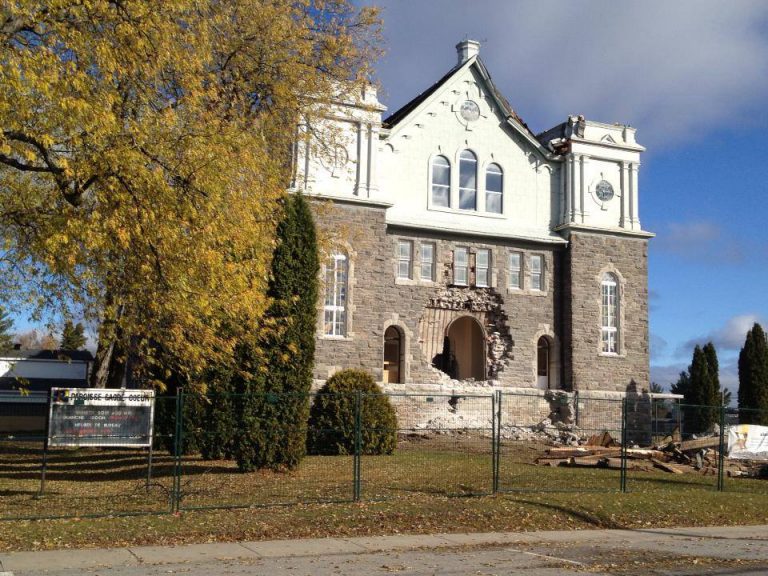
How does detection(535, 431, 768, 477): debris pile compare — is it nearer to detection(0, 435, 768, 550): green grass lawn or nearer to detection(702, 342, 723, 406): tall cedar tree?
detection(0, 435, 768, 550): green grass lawn

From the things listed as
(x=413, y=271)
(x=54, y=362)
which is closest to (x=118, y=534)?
(x=413, y=271)

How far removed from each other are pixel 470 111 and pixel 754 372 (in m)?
19.5

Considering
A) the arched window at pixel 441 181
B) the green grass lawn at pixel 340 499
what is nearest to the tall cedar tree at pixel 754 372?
the arched window at pixel 441 181

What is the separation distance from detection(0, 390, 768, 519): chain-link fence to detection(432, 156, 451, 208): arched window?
9.12 m

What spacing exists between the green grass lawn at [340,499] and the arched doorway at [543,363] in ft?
38.1

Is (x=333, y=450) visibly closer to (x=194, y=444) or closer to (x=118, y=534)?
(x=194, y=444)

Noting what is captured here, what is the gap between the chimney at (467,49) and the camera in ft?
113

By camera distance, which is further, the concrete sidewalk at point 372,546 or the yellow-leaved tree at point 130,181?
the yellow-leaved tree at point 130,181

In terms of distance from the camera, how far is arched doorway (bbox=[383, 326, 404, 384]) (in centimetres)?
3303

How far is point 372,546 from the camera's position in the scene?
469 inches

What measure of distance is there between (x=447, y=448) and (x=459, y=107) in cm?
1535

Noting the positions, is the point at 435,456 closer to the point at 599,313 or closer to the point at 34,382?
the point at 599,313

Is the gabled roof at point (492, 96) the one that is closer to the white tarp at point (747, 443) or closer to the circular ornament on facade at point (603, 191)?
the circular ornament on facade at point (603, 191)

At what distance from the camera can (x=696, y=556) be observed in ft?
38.5
